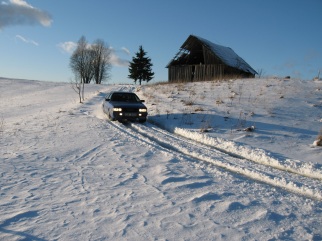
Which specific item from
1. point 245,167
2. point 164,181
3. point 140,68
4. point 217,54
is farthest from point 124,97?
point 140,68

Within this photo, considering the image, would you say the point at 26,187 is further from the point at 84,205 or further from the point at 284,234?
the point at 284,234

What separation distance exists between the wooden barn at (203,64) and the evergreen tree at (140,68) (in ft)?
72.3

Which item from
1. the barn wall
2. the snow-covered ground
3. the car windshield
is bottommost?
the snow-covered ground

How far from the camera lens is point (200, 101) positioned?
15.8m

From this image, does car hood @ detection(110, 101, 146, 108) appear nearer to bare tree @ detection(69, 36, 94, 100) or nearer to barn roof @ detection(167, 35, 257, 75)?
barn roof @ detection(167, 35, 257, 75)

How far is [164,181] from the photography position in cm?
545

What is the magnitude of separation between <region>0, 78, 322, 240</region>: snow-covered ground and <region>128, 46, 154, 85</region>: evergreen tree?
138ft

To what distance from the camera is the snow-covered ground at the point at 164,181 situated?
3.76 metres

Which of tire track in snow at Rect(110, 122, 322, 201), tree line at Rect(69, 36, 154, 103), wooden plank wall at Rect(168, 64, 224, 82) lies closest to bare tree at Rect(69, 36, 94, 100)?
tree line at Rect(69, 36, 154, 103)

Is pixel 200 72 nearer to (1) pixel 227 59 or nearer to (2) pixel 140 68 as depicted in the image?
(1) pixel 227 59

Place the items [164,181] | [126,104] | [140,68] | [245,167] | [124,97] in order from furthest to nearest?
[140,68] → [124,97] → [126,104] → [245,167] → [164,181]

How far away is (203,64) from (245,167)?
25.0 m

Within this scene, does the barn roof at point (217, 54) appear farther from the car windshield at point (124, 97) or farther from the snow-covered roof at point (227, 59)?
the car windshield at point (124, 97)

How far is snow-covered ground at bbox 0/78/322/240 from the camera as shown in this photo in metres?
3.76
